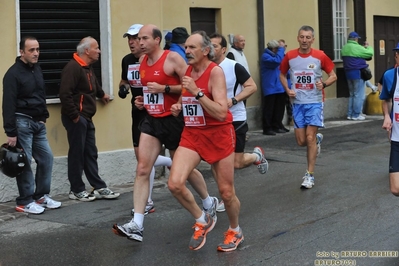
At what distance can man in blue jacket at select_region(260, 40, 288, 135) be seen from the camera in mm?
→ 14664

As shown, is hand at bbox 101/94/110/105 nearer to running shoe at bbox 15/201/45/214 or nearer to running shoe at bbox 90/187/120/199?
running shoe at bbox 90/187/120/199

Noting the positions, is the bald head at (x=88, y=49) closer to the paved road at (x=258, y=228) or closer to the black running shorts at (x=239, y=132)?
the paved road at (x=258, y=228)

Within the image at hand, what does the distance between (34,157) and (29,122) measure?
478 millimetres

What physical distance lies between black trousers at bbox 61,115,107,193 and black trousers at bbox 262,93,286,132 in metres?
6.00

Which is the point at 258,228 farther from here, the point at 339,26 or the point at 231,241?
the point at 339,26

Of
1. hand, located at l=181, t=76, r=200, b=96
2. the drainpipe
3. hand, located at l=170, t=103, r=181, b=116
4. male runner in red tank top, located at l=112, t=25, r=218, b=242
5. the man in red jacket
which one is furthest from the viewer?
the drainpipe

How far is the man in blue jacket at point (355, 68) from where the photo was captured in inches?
674

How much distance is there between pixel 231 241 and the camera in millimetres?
6605

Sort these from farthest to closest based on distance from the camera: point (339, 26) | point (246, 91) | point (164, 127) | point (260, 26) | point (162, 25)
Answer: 1. point (339, 26)
2. point (260, 26)
3. point (162, 25)
4. point (246, 91)
5. point (164, 127)

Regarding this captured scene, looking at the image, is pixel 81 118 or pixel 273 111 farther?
pixel 273 111

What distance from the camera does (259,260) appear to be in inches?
245

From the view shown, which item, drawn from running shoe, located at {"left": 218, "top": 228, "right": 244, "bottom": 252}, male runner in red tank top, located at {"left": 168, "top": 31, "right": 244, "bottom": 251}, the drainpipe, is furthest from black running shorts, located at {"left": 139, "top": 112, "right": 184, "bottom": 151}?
the drainpipe

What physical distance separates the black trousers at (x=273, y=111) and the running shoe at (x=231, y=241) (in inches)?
319

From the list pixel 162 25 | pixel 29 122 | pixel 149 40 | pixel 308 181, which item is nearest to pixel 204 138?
pixel 149 40
